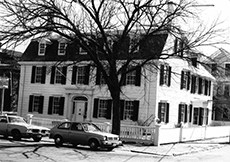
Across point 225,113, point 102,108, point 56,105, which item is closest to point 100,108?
point 102,108

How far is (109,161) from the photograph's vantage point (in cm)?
1539

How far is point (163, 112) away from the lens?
32156mm

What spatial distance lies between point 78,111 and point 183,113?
31.6ft

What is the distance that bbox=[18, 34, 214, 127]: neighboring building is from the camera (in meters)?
30.9

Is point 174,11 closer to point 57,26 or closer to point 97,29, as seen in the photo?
point 97,29

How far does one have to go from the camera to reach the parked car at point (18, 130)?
21.8 m

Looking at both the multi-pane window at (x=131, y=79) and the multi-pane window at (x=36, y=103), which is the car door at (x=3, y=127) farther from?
the multi-pane window at (x=36, y=103)

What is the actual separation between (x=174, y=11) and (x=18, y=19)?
26.1 ft

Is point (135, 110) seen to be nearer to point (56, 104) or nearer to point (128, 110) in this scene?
point (128, 110)

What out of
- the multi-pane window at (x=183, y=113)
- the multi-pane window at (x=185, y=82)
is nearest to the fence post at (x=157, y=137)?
the multi-pane window at (x=183, y=113)

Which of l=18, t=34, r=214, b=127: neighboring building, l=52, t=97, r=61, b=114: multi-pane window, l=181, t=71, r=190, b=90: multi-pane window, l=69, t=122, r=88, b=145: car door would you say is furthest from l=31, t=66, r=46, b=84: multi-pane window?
l=69, t=122, r=88, b=145: car door

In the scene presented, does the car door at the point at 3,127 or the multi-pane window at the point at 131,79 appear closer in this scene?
the car door at the point at 3,127

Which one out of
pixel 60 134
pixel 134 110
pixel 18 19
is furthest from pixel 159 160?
pixel 134 110

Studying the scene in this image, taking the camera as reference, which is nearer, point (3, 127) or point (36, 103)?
point (3, 127)
